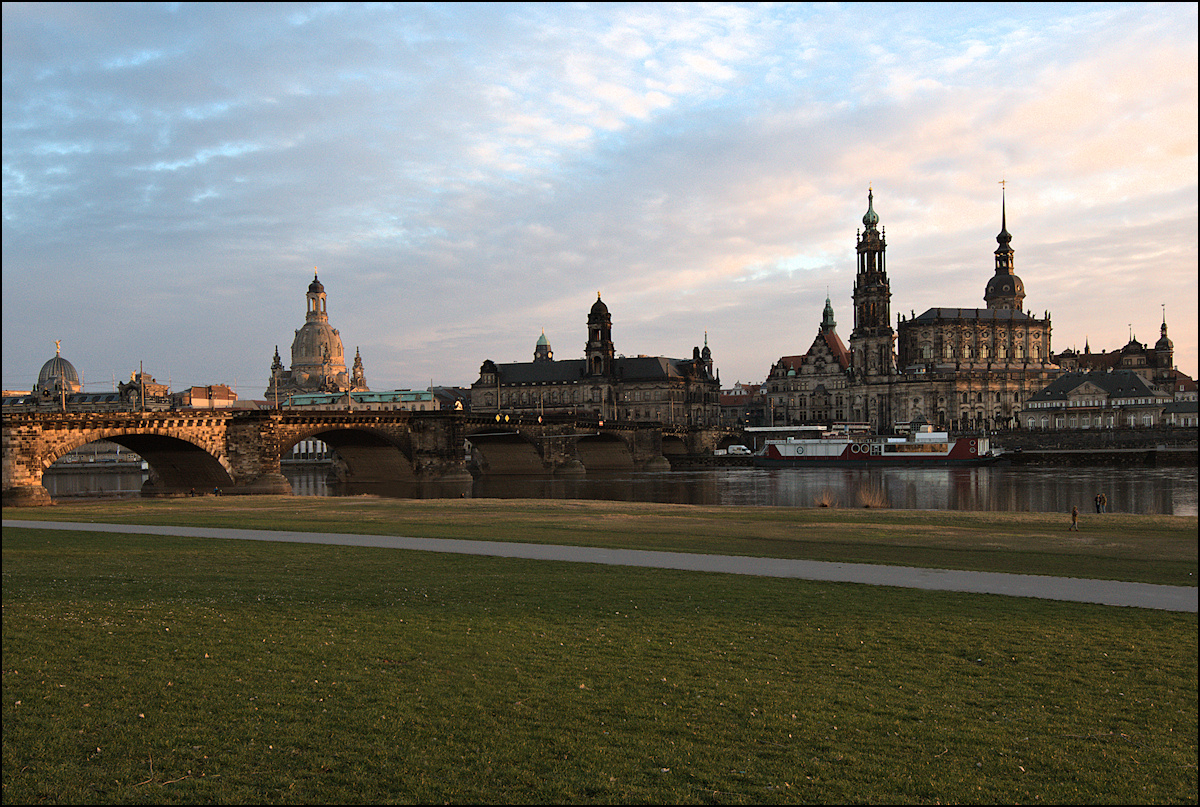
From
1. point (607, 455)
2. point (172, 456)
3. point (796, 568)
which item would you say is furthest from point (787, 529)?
point (607, 455)

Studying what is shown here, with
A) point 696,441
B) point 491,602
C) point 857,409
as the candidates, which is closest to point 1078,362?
point 857,409

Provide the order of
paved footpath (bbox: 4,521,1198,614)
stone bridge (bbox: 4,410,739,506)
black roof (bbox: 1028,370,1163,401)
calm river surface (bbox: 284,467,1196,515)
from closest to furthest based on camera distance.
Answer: paved footpath (bbox: 4,521,1198,614)
stone bridge (bbox: 4,410,739,506)
calm river surface (bbox: 284,467,1196,515)
black roof (bbox: 1028,370,1163,401)

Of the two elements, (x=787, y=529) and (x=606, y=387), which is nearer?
(x=787, y=529)

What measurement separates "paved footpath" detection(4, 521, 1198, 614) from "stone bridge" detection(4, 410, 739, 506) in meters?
25.6

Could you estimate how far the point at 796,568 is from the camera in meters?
17.9

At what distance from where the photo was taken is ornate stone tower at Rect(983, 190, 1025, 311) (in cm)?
16488

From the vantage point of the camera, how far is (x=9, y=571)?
1622cm

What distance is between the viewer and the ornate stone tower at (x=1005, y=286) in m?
165

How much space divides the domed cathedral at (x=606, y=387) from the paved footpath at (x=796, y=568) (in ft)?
431

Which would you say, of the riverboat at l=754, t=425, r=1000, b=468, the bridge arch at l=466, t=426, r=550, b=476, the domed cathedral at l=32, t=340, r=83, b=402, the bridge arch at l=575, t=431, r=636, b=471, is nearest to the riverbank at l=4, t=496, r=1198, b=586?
the bridge arch at l=466, t=426, r=550, b=476

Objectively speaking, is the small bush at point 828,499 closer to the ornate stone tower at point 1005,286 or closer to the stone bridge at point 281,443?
the stone bridge at point 281,443

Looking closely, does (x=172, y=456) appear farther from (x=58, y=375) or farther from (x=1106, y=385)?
(x=58, y=375)

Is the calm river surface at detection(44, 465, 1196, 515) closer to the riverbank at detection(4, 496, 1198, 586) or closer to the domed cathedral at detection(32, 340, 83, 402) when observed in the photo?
the riverbank at detection(4, 496, 1198, 586)

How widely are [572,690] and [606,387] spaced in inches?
5933
